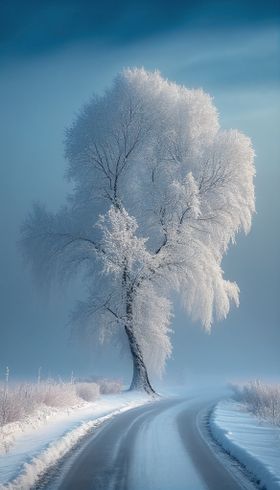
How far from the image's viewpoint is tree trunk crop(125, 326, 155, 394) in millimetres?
25422

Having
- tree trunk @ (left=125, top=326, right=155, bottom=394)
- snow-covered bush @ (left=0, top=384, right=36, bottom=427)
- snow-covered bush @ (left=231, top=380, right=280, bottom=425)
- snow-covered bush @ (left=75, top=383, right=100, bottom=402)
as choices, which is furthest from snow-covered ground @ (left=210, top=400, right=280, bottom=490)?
tree trunk @ (left=125, top=326, right=155, bottom=394)

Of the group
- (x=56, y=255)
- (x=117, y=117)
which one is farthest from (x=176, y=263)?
(x=117, y=117)

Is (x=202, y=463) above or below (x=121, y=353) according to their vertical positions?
below

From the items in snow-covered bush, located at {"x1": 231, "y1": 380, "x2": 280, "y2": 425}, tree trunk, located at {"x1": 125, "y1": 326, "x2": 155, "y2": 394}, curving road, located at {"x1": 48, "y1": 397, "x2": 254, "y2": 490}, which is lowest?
curving road, located at {"x1": 48, "y1": 397, "x2": 254, "y2": 490}

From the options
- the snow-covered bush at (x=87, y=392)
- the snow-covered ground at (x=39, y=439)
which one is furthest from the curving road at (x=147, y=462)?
the snow-covered bush at (x=87, y=392)

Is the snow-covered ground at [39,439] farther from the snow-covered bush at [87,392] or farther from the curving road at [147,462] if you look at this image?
the snow-covered bush at [87,392]

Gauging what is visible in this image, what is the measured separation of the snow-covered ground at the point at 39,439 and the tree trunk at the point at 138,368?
8.38m

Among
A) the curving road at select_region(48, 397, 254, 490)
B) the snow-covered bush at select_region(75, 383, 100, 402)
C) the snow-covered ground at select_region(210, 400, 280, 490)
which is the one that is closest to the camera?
the curving road at select_region(48, 397, 254, 490)

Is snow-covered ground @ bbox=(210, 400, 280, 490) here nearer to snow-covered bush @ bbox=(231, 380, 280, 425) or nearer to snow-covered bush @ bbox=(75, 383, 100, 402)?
snow-covered bush @ bbox=(231, 380, 280, 425)

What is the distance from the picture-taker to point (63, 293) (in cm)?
2706

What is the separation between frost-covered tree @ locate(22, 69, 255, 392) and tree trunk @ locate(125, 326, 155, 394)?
0.05m

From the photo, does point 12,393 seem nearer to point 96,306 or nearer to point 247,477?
point 247,477

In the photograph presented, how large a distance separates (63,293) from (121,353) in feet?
14.9

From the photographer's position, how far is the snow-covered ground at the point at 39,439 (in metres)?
7.05
